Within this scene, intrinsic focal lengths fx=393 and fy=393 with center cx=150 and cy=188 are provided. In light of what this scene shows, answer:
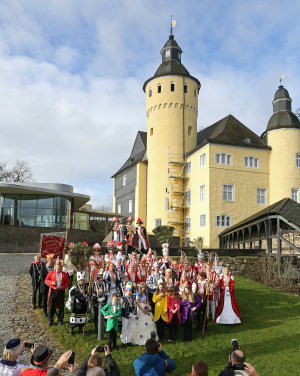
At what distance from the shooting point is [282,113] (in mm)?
34812

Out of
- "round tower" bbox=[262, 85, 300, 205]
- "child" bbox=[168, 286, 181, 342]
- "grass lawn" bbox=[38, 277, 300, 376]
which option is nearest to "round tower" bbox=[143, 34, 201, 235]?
"round tower" bbox=[262, 85, 300, 205]

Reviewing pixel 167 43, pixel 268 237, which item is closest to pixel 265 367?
pixel 268 237

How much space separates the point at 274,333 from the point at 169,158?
26.9 metres

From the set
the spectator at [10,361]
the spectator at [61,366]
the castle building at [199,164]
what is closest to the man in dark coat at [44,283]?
the spectator at [10,361]

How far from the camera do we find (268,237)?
2259 centimetres

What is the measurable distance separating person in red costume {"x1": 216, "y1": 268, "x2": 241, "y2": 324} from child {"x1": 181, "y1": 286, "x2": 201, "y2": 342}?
128 cm

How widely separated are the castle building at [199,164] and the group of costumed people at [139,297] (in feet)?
66.0

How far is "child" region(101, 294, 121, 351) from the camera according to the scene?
9.15 meters

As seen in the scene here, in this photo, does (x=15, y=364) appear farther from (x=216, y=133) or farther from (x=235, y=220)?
(x=216, y=133)

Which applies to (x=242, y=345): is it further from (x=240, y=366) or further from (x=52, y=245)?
(x=52, y=245)

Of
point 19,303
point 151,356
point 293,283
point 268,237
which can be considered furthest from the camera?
point 268,237

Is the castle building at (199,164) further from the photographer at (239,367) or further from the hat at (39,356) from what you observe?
the hat at (39,356)

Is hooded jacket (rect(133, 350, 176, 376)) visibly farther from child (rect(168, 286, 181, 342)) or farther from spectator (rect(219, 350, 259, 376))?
child (rect(168, 286, 181, 342))

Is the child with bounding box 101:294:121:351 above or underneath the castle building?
underneath
